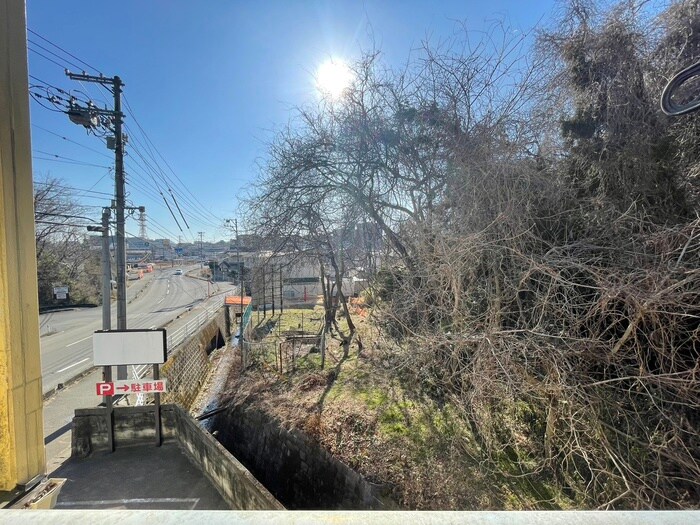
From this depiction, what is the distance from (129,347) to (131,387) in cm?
63

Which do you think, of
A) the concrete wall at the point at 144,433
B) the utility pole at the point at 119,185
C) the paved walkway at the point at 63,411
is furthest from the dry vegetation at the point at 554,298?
the utility pole at the point at 119,185

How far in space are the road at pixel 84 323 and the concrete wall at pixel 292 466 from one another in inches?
173

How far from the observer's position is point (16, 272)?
89cm

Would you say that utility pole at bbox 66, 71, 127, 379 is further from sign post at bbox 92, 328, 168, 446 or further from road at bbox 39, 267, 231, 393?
sign post at bbox 92, 328, 168, 446

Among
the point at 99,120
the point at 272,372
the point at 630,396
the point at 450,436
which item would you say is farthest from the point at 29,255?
the point at 99,120

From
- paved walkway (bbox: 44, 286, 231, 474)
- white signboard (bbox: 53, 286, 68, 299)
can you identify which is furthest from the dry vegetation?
white signboard (bbox: 53, 286, 68, 299)

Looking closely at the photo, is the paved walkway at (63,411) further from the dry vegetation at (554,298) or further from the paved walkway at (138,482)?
the dry vegetation at (554,298)

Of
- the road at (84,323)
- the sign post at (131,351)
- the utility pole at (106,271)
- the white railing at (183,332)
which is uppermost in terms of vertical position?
the utility pole at (106,271)

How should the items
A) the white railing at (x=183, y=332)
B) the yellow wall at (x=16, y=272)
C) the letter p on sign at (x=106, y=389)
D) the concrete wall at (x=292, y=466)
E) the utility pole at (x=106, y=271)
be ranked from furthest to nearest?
the white railing at (x=183, y=332) → the utility pole at (x=106, y=271) → the letter p on sign at (x=106, y=389) → the concrete wall at (x=292, y=466) → the yellow wall at (x=16, y=272)

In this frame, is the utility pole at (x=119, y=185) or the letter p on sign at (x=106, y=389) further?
the utility pole at (x=119, y=185)

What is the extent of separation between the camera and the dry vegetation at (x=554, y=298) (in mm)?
2891

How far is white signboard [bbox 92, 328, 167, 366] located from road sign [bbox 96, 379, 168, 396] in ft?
0.99

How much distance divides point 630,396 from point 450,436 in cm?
228

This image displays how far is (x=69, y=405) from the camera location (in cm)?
846
